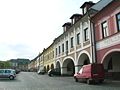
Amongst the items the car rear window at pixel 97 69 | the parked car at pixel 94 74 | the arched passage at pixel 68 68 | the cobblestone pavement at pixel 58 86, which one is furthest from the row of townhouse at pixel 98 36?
the arched passage at pixel 68 68

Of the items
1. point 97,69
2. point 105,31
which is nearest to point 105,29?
point 105,31

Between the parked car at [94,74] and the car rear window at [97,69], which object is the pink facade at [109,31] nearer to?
the car rear window at [97,69]

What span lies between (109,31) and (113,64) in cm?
499

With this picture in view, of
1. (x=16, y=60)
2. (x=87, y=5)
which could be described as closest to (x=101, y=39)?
(x=87, y=5)

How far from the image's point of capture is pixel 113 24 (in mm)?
22703

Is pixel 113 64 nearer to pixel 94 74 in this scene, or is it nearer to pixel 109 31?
pixel 109 31

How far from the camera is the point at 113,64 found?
86.5 ft

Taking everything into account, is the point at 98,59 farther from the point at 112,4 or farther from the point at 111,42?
the point at 112,4

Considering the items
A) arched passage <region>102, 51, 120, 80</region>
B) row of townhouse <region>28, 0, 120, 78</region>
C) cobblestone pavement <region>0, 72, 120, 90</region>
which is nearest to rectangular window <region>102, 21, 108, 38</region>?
row of townhouse <region>28, 0, 120, 78</region>

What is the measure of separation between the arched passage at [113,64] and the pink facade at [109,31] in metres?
0.68

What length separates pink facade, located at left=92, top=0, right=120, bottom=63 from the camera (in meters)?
22.1

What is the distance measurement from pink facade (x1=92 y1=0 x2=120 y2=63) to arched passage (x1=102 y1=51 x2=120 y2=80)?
26.8 inches

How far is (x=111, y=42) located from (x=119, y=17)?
8.96 feet

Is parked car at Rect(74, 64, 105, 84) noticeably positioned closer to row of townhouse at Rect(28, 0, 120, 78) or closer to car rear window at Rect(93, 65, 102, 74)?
car rear window at Rect(93, 65, 102, 74)
